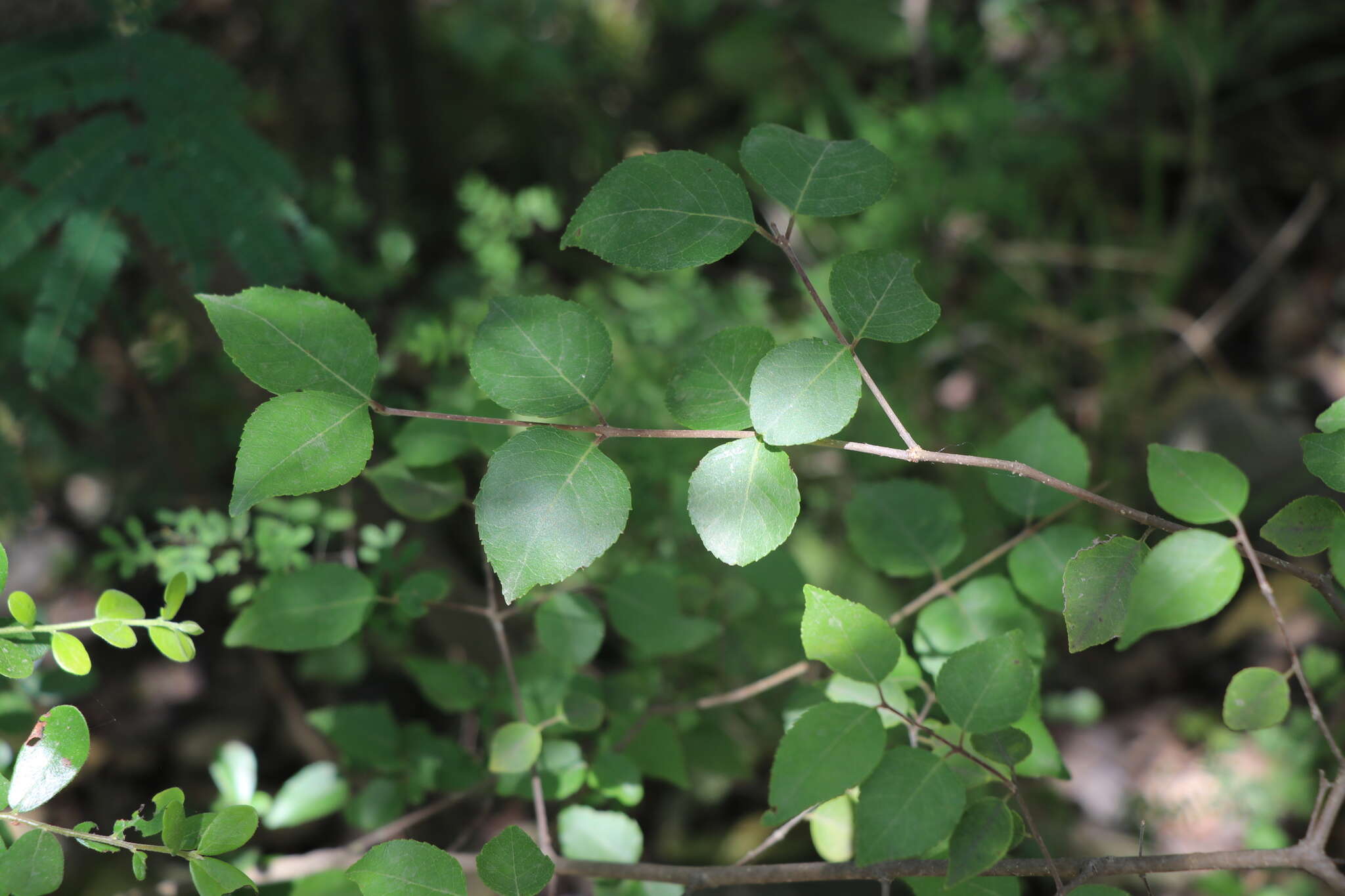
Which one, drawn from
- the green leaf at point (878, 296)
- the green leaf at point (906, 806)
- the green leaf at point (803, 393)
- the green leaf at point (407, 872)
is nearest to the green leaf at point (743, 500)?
the green leaf at point (803, 393)

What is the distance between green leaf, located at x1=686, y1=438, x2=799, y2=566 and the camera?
677mm

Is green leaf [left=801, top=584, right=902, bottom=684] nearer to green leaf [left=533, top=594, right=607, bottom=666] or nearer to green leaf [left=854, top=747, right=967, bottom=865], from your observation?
green leaf [left=854, top=747, right=967, bottom=865]

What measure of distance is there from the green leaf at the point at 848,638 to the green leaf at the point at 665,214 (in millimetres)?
295

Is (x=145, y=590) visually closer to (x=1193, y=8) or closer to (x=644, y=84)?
(x=644, y=84)

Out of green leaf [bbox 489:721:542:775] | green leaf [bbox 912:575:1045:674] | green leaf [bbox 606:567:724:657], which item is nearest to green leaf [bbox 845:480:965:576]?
green leaf [bbox 912:575:1045:674]

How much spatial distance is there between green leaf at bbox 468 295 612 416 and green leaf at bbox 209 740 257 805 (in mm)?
654

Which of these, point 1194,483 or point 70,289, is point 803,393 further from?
point 70,289

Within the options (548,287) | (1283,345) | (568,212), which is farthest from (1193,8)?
(548,287)

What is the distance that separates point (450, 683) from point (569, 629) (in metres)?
0.21

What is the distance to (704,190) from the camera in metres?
0.73

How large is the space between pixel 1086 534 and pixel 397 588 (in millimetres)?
770

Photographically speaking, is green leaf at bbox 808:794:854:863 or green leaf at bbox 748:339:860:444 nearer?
green leaf at bbox 748:339:860:444

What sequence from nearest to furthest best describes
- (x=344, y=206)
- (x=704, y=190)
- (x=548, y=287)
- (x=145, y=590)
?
(x=704, y=190), (x=344, y=206), (x=145, y=590), (x=548, y=287)

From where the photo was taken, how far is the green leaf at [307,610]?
914 millimetres
